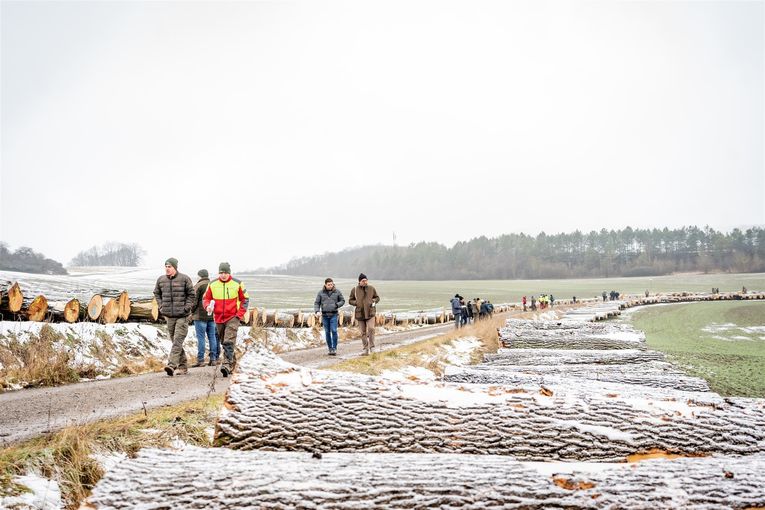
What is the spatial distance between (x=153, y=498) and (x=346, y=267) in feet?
302

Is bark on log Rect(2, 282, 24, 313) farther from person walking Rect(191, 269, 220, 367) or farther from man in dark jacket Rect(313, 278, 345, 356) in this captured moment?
man in dark jacket Rect(313, 278, 345, 356)

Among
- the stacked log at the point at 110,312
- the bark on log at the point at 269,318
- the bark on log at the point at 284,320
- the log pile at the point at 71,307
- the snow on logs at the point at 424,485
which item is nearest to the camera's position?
the snow on logs at the point at 424,485

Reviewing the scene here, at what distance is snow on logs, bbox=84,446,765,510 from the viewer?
2521 millimetres

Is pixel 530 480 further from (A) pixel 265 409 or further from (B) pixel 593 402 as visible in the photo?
(A) pixel 265 409

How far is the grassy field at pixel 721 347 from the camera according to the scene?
8.64 meters

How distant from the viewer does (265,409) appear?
3.87 metres

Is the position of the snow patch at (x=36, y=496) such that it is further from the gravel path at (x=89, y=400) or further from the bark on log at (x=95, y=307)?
the bark on log at (x=95, y=307)

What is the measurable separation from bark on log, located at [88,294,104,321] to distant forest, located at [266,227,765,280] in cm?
6628

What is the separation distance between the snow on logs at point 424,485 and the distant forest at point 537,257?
243 ft

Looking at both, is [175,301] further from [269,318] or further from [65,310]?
[269,318]

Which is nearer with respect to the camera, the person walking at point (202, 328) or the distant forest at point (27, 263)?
the person walking at point (202, 328)

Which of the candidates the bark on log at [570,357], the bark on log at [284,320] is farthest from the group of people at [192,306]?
the bark on log at [284,320]

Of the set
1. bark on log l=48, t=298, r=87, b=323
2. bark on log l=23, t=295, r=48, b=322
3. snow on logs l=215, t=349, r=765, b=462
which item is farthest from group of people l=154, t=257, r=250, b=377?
snow on logs l=215, t=349, r=765, b=462

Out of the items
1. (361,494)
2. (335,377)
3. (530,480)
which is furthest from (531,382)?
(361,494)
